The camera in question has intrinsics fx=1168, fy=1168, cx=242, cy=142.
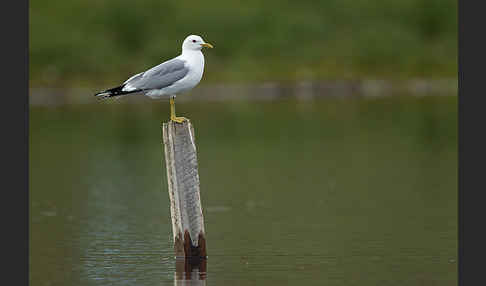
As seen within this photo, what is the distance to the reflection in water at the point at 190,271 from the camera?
13828 mm

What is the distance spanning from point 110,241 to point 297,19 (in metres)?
95.2

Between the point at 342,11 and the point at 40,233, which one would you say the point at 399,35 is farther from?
the point at 40,233

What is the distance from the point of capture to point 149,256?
15523 mm

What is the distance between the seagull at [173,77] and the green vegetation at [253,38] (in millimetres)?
71862

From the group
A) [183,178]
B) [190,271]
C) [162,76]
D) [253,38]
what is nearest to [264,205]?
[183,178]

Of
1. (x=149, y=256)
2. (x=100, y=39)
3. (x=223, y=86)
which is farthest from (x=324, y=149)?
(x=100, y=39)

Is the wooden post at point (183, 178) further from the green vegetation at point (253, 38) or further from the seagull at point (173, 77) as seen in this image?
the green vegetation at point (253, 38)

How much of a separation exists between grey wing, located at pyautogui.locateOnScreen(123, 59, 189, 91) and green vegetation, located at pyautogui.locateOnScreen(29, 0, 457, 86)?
71923 millimetres

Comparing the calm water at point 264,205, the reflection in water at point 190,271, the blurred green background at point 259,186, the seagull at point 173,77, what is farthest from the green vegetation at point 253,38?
the reflection in water at point 190,271

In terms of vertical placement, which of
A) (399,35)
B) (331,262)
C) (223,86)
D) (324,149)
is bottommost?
(331,262)

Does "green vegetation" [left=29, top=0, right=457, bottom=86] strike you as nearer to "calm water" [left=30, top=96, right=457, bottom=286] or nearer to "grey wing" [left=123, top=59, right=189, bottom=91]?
"calm water" [left=30, top=96, right=457, bottom=286]

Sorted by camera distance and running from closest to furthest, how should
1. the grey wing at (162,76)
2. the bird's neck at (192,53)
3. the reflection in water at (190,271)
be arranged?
the reflection in water at (190,271)
the grey wing at (162,76)
the bird's neck at (192,53)

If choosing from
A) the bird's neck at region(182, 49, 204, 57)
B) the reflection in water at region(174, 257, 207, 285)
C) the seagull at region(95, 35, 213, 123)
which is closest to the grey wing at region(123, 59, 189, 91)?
the seagull at region(95, 35, 213, 123)

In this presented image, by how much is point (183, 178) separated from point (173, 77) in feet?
4.16
